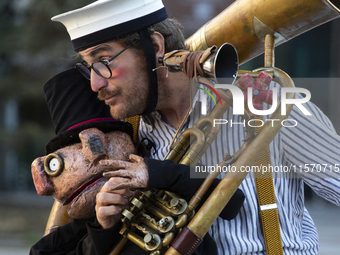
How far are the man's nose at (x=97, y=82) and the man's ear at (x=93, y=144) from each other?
23 cm

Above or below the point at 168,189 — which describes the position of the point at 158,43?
above

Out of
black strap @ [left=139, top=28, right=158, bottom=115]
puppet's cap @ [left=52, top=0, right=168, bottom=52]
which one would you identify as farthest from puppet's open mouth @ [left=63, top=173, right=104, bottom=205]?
puppet's cap @ [left=52, top=0, right=168, bottom=52]

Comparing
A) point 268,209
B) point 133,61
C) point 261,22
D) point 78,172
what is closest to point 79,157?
point 78,172

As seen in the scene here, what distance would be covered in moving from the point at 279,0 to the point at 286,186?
2.57 feet

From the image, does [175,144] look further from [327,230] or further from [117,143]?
[327,230]

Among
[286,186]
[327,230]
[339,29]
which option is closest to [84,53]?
[286,186]

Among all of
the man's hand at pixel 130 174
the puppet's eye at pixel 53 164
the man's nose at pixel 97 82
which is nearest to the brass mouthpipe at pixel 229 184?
the man's hand at pixel 130 174

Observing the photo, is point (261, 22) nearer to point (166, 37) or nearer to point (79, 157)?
point (166, 37)

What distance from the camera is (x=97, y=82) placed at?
80.2 inches

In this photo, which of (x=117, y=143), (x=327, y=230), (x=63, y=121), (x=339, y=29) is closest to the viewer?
(x=117, y=143)

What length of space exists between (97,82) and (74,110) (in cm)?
20

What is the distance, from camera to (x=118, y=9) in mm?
1973

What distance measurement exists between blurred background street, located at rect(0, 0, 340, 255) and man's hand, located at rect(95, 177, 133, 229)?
4097mm

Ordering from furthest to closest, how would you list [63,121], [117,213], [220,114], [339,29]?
[339,29]
[63,121]
[220,114]
[117,213]
